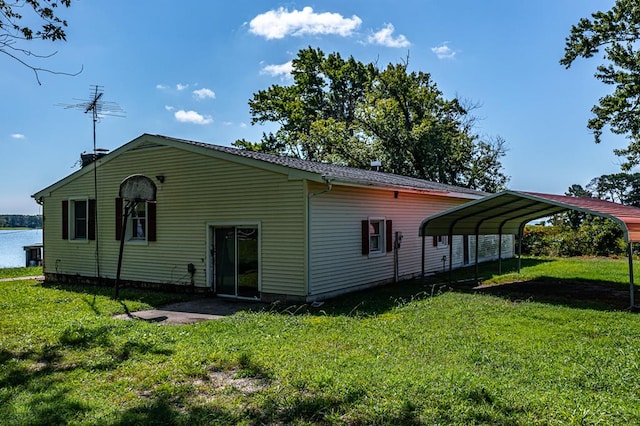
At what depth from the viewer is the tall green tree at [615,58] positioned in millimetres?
16797

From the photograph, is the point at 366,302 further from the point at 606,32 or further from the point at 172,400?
the point at 606,32

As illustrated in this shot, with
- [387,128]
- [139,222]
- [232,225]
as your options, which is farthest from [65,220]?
[387,128]

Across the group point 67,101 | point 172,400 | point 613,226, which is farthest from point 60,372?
point 613,226

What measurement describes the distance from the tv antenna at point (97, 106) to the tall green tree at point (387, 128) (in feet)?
59.8

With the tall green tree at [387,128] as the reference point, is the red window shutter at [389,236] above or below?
below

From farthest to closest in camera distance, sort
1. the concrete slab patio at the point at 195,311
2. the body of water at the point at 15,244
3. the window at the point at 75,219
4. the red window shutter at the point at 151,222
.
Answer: the body of water at the point at 15,244
the window at the point at 75,219
the red window shutter at the point at 151,222
the concrete slab patio at the point at 195,311

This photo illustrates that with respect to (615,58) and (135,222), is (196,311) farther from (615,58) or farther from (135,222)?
(615,58)

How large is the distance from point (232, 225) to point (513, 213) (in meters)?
8.61

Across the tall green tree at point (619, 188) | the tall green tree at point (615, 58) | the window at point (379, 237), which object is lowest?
the window at point (379, 237)

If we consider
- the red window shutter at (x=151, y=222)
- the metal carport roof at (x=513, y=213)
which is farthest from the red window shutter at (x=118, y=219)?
the metal carport roof at (x=513, y=213)

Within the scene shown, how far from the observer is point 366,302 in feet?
30.7

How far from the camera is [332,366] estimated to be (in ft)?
16.3

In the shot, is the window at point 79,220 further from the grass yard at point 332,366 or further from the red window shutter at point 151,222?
the grass yard at point 332,366

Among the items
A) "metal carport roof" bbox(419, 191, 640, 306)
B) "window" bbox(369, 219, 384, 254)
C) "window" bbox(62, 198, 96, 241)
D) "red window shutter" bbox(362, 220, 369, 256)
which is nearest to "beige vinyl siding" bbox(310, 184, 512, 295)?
"red window shutter" bbox(362, 220, 369, 256)
